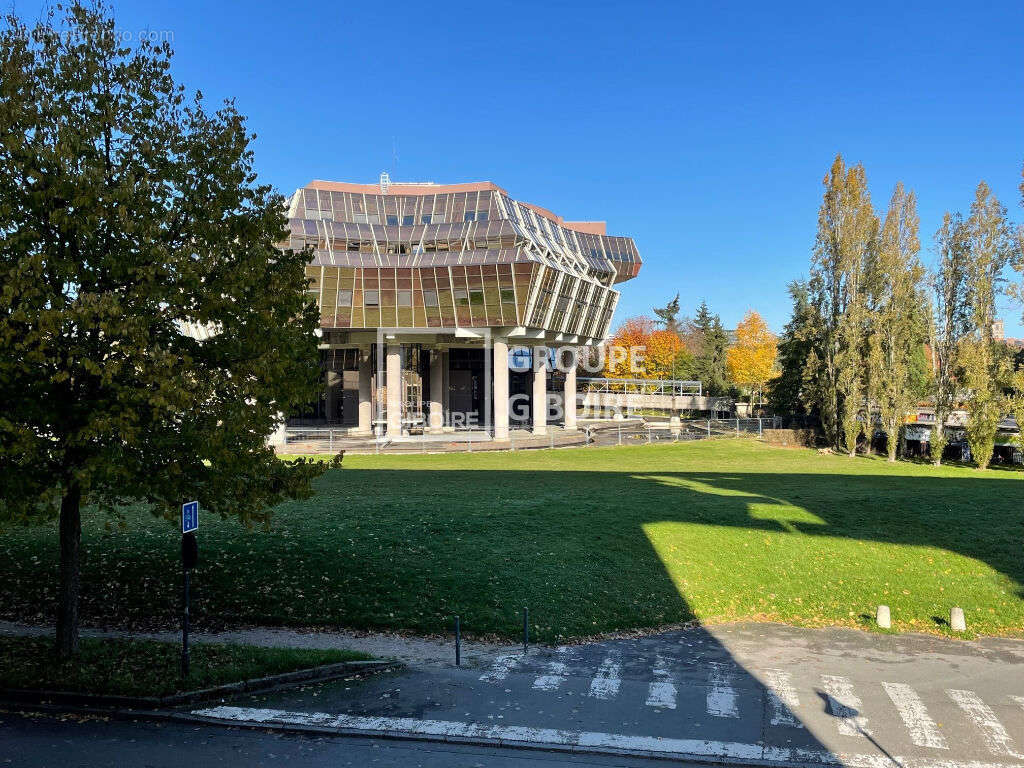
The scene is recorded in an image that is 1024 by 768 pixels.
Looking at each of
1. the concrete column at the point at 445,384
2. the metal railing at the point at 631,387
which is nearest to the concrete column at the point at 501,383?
the concrete column at the point at 445,384

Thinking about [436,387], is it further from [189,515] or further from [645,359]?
[189,515]

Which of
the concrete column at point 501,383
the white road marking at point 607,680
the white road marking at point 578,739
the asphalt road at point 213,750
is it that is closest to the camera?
the asphalt road at point 213,750

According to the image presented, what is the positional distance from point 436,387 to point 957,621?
175ft

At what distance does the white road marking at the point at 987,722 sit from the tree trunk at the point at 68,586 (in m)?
14.4

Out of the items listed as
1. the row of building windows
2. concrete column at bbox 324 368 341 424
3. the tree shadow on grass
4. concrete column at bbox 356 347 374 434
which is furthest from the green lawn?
concrete column at bbox 324 368 341 424

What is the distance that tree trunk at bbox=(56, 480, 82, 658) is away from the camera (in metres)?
12.5

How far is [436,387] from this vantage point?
67125 mm

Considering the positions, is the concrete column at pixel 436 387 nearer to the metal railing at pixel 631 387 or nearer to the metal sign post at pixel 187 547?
the metal railing at pixel 631 387

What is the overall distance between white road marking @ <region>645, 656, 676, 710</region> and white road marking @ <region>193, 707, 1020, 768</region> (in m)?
1.29

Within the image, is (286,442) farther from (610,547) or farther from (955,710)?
(955,710)

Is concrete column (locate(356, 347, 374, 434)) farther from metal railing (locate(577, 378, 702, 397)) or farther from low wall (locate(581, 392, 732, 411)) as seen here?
metal railing (locate(577, 378, 702, 397))

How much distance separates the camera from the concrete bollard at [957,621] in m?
16.6

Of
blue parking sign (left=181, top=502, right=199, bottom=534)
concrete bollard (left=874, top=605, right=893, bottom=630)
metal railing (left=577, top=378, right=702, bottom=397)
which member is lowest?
concrete bollard (left=874, top=605, right=893, bottom=630)

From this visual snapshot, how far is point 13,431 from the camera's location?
10297 millimetres
